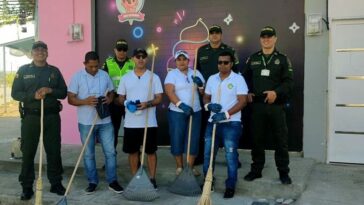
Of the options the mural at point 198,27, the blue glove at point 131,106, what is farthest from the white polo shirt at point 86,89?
the mural at point 198,27

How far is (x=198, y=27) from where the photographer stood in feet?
24.3

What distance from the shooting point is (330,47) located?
→ 21.5ft

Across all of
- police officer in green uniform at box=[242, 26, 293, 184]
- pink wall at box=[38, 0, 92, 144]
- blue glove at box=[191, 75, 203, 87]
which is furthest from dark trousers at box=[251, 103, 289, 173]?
pink wall at box=[38, 0, 92, 144]

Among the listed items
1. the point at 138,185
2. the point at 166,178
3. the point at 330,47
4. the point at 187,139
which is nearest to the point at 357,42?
the point at 330,47

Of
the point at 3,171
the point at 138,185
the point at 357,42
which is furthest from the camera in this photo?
the point at 3,171

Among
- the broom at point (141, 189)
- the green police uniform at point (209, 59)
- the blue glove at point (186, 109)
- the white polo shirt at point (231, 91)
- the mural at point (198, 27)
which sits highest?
the mural at point (198, 27)

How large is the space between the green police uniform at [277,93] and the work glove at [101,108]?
72.5 inches

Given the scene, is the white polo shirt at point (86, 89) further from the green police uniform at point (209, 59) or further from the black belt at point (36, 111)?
the green police uniform at point (209, 59)

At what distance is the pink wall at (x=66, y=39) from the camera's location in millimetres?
8219

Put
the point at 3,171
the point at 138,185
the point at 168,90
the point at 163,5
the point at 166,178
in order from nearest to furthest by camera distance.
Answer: the point at 138,185 < the point at 168,90 < the point at 166,178 < the point at 3,171 < the point at 163,5

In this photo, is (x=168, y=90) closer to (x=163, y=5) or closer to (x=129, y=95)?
(x=129, y=95)

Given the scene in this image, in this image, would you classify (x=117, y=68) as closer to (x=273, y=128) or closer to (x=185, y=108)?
(x=185, y=108)

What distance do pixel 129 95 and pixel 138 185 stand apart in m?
1.12

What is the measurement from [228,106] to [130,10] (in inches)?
140
